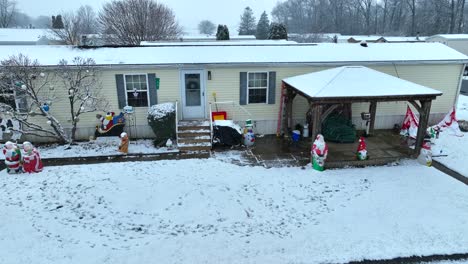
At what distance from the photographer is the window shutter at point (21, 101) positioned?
11.3 metres

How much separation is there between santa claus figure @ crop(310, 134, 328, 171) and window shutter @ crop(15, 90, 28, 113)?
1018cm

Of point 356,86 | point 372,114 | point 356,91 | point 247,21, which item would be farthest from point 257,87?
point 247,21

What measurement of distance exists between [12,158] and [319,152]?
29.2 feet

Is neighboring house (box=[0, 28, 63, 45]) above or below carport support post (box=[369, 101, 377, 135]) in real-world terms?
above

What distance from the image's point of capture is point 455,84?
13.9 m

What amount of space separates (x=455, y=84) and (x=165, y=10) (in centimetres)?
2755

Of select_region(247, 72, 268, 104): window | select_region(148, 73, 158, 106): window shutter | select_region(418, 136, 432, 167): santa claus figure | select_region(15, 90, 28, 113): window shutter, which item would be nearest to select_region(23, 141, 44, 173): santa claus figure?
select_region(15, 90, 28, 113): window shutter

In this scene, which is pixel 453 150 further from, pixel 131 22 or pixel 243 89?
pixel 131 22

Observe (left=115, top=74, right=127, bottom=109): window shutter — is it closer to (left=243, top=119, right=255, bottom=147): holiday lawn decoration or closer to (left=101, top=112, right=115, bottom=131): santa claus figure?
(left=101, top=112, right=115, bottom=131): santa claus figure

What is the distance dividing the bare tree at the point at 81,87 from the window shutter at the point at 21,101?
55.3 inches

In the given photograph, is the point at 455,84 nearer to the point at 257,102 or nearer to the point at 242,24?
the point at 257,102

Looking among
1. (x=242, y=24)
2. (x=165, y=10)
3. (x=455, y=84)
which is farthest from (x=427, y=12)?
(x=455, y=84)

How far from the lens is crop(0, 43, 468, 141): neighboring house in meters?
11.9

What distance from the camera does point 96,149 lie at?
1128cm
